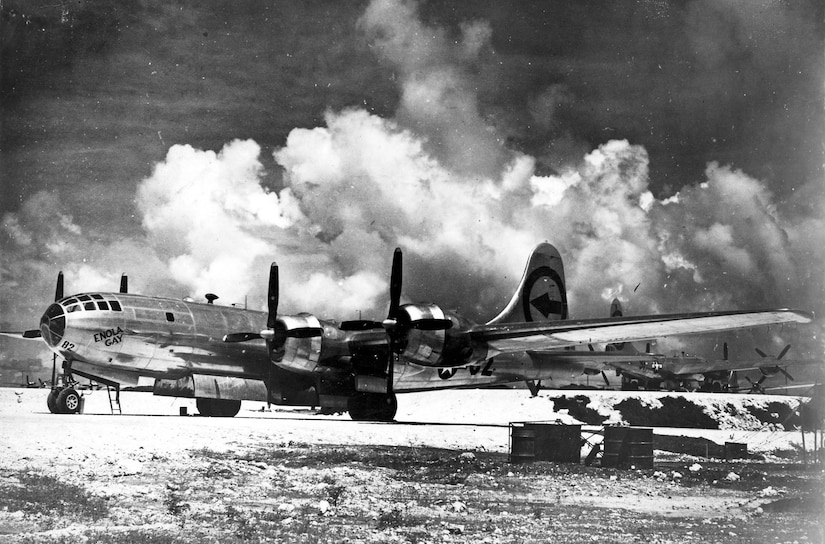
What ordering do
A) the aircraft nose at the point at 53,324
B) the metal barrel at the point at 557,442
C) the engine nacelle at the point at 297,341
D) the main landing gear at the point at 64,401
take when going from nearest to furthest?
the metal barrel at the point at 557,442 < the aircraft nose at the point at 53,324 < the engine nacelle at the point at 297,341 < the main landing gear at the point at 64,401

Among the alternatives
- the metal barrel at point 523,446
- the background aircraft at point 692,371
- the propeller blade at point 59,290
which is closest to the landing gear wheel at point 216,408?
the propeller blade at point 59,290

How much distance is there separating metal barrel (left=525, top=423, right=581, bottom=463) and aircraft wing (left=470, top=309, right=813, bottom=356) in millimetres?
1857

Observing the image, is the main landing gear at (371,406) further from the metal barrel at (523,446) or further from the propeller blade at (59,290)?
the propeller blade at (59,290)

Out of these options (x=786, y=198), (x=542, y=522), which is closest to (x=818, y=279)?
(x=786, y=198)

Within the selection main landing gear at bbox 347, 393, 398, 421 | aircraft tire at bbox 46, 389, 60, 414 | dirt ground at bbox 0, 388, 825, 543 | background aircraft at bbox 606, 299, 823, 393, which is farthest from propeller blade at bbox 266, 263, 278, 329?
background aircraft at bbox 606, 299, 823, 393

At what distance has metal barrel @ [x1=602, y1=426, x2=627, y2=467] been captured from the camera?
1245 cm

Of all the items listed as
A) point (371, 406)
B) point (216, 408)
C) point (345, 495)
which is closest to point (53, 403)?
point (216, 408)

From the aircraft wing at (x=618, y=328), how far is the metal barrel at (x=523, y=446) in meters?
2.04

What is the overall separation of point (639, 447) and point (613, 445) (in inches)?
17.7

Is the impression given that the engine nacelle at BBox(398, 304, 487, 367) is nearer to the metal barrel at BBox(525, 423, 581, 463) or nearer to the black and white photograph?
the black and white photograph

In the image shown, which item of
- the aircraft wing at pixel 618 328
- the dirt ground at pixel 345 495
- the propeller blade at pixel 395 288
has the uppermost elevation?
the propeller blade at pixel 395 288

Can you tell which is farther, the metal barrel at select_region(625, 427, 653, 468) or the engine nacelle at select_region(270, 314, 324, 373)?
the engine nacelle at select_region(270, 314, 324, 373)

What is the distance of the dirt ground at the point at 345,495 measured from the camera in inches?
334

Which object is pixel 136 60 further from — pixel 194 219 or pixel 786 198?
pixel 786 198
